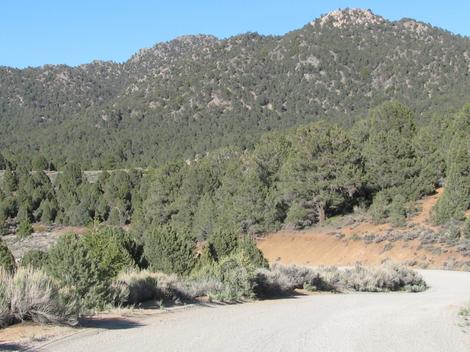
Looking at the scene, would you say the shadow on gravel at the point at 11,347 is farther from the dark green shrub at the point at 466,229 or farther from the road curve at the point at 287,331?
the dark green shrub at the point at 466,229

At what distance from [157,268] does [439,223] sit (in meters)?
23.8

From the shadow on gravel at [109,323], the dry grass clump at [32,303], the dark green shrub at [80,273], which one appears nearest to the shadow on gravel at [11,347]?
the dry grass clump at [32,303]

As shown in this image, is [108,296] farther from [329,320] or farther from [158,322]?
[329,320]

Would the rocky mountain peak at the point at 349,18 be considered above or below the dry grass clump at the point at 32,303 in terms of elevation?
above

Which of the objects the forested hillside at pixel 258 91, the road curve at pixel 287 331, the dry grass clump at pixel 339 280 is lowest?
the dry grass clump at pixel 339 280

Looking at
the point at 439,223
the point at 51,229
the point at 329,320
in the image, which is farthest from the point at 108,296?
the point at 51,229

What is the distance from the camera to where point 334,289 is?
19672 mm

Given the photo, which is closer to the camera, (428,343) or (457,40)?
(428,343)

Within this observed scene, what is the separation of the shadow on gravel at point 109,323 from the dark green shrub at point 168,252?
10951 millimetres

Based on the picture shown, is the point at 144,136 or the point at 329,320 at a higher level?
the point at 144,136

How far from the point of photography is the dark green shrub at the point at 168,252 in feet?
71.2

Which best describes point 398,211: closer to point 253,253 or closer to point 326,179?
point 326,179

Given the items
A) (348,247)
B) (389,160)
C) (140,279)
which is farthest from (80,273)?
(389,160)

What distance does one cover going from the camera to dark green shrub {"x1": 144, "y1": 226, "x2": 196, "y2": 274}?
21703 mm
